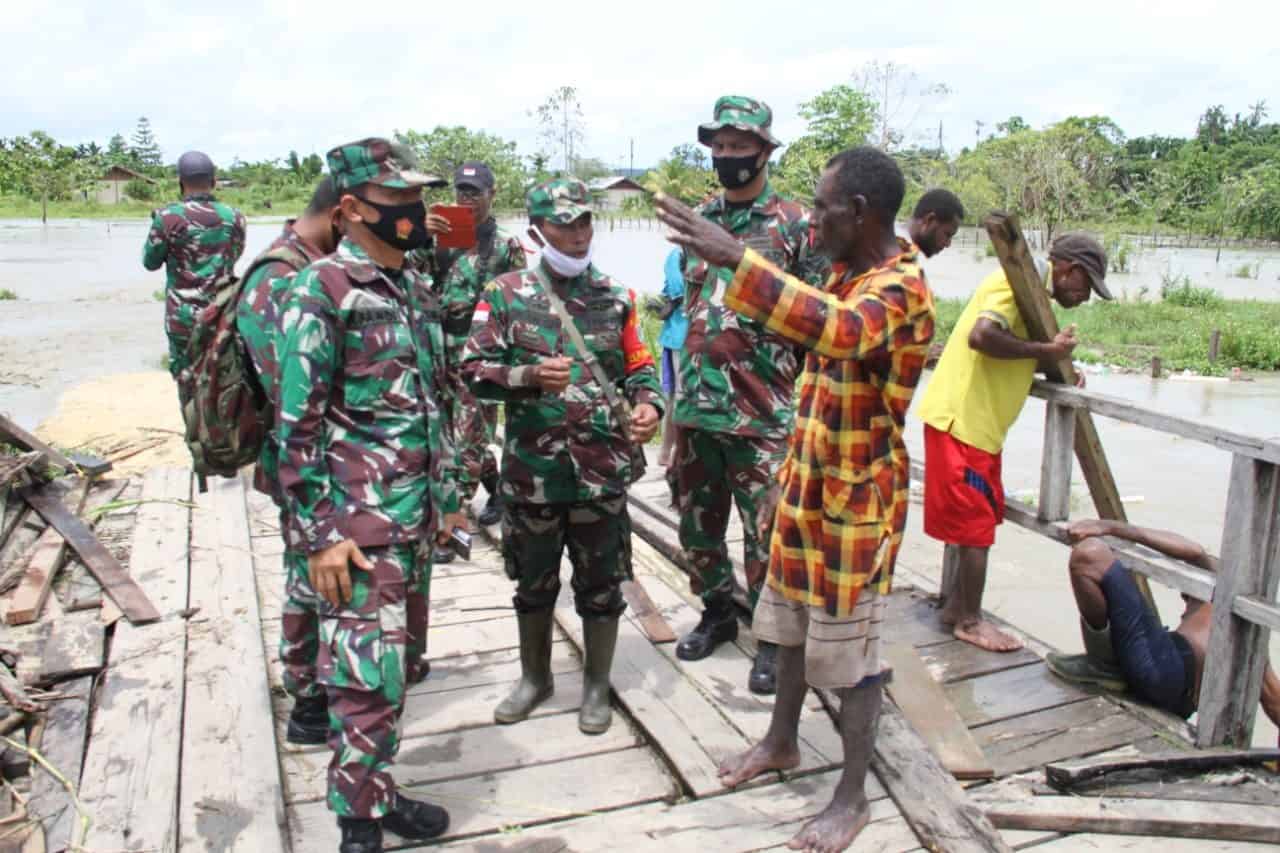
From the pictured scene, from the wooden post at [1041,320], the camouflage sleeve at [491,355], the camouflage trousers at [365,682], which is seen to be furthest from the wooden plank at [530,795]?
the wooden post at [1041,320]

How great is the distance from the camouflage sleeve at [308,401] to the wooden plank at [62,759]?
A: 1142mm

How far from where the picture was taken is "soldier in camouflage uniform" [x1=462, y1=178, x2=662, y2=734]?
10.4ft

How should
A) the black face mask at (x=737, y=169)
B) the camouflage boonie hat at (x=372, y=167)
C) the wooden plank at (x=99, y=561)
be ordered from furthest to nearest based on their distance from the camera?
1. the wooden plank at (x=99, y=561)
2. the black face mask at (x=737, y=169)
3. the camouflage boonie hat at (x=372, y=167)

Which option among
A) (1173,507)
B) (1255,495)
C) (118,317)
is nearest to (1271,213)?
(1173,507)

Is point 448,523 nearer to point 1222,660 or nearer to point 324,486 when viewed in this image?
point 324,486

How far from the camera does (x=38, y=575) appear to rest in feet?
14.9

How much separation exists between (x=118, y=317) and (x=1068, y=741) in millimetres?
18438

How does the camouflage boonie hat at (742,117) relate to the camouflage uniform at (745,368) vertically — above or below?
above

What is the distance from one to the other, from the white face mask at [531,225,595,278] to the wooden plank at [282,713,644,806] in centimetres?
151

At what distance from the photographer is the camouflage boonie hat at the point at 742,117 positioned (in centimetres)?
348

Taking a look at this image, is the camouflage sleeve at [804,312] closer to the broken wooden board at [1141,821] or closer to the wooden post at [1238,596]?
the broken wooden board at [1141,821]

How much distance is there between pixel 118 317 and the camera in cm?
1809

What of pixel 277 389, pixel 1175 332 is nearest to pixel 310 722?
pixel 277 389

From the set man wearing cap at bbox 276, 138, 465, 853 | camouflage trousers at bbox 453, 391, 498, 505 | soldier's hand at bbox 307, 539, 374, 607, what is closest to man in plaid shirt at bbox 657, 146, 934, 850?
man wearing cap at bbox 276, 138, 465, 853
